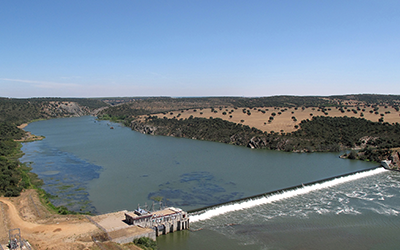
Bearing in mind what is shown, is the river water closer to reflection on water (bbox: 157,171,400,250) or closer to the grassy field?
reflection on water (bbox: 157,171,400,250)

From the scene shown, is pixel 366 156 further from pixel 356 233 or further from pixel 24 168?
pixel 24 168

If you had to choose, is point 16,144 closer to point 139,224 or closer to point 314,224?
point 139,224

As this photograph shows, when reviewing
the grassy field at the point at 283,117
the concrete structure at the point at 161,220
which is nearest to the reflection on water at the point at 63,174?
the concrete structure at the point at 161,220

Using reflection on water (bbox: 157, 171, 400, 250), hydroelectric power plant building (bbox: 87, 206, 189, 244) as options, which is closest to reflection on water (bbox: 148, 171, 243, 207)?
reflection on water (bbox: 157, 171, 400, 250)

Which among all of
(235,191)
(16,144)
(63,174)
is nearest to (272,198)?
(235,191)

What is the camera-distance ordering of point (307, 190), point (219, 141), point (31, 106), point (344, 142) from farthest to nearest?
point (31, 106) < point (219, 141) < point (344, 142) < point (307, 190)

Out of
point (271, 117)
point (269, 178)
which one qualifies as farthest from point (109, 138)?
point (269, 178)
